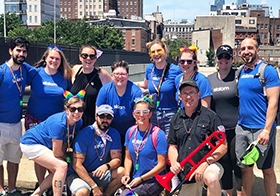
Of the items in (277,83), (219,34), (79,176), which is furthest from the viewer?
(219,34)

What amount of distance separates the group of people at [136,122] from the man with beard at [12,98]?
0.05 ft

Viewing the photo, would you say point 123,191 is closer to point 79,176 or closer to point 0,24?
point 79,176

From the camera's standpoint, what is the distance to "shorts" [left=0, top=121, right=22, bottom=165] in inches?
211

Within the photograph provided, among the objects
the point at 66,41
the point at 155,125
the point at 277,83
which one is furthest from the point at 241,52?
the point at 66,41

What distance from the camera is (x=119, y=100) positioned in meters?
5.16

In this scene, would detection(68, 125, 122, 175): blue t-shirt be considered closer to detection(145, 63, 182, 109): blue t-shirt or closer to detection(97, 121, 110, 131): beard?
detection(97, 121, 110, 131): beard

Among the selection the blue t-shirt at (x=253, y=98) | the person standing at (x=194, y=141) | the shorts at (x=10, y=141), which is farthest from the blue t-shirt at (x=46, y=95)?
the blue t-shirt at (x=253, y=98)

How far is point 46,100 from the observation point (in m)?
5.38

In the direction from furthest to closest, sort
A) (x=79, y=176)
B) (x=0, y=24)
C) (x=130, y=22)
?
(x=130, y=22) < (x=0, y=24) < (x=79, y=176)

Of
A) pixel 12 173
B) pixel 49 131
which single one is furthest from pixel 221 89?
pixel 12 173

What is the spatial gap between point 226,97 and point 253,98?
362mm

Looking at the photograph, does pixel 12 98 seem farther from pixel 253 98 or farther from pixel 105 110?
pixel 253 98

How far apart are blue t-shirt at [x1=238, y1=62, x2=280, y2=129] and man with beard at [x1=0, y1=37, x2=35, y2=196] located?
10.1 ft

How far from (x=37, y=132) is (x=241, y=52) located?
2.95 m
